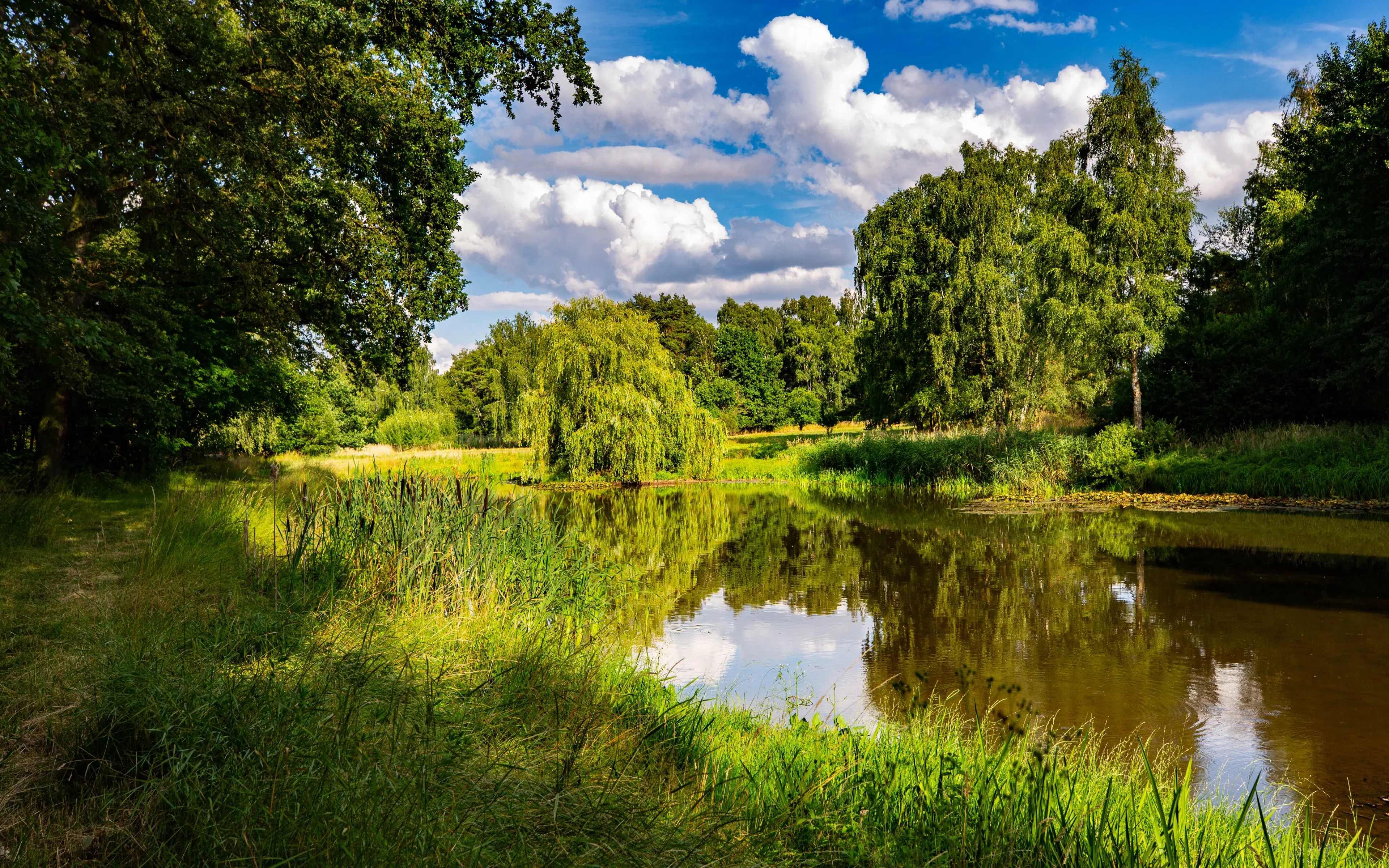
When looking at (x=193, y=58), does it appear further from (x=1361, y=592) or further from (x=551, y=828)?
(x=1361, y=592)

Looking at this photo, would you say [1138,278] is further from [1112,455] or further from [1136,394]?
[1112,455]

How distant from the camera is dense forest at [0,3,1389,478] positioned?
7.36 meters

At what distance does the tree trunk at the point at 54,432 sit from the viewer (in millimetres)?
9930

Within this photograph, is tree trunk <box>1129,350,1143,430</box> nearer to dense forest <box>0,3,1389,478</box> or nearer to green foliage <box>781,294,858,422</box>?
dense forest <box>0,3,1389,478</box>

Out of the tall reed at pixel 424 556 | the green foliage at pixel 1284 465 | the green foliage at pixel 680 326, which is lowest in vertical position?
the green foliage at pixel 1284 465

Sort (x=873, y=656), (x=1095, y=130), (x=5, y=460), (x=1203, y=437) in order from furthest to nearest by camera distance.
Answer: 1. (x=1095, y=130)
2. (x=1203, y=437)
3. (x=5, y=460)
4. (x=873, y=656)

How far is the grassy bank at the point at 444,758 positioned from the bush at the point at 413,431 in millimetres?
38260

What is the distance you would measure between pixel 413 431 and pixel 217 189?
35.1 metres

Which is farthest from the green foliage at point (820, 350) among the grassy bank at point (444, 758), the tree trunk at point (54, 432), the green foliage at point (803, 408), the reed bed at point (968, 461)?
the grassy bank at point (444, 758)

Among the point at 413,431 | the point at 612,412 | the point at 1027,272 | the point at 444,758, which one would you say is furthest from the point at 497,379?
the point at 444,758

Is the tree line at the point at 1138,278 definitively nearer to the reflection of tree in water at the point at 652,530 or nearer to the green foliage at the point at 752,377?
the reflection of tree in water at the point at 652,530

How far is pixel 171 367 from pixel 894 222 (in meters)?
25.9

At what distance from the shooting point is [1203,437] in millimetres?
21000

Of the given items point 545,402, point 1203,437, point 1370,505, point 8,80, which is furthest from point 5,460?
point 1203,437
